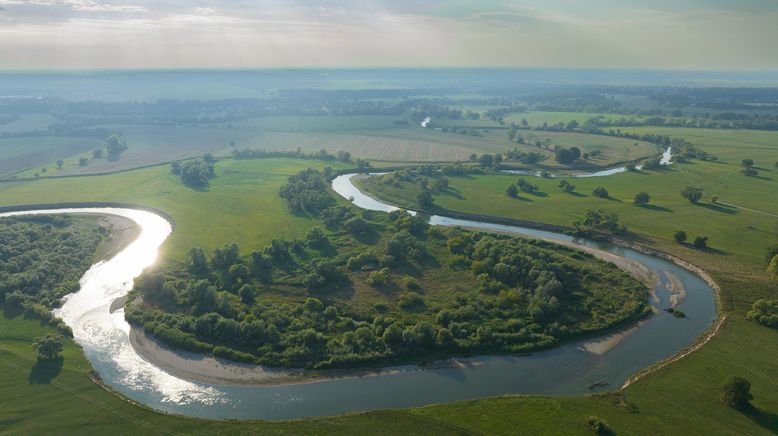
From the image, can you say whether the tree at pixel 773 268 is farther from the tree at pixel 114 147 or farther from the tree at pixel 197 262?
the tree at pixel 114 147

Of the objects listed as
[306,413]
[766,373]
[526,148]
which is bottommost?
[306,413]

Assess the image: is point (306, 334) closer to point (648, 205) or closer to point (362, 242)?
point (362, 242)

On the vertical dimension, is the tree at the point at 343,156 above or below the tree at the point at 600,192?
above

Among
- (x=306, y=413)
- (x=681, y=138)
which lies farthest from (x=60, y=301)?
(x=681, y=138)

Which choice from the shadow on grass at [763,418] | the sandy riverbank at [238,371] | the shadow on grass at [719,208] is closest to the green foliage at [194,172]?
the sandy riverbank at [238,371]

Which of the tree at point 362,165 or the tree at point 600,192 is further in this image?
the tree at point 362,165

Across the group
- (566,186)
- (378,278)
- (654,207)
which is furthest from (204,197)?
(654,207)

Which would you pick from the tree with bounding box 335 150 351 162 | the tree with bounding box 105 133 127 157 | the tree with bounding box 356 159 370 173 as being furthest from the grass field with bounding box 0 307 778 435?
the tree with bounding box 105 133 127 157

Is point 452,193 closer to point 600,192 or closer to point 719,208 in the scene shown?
point 600,192
